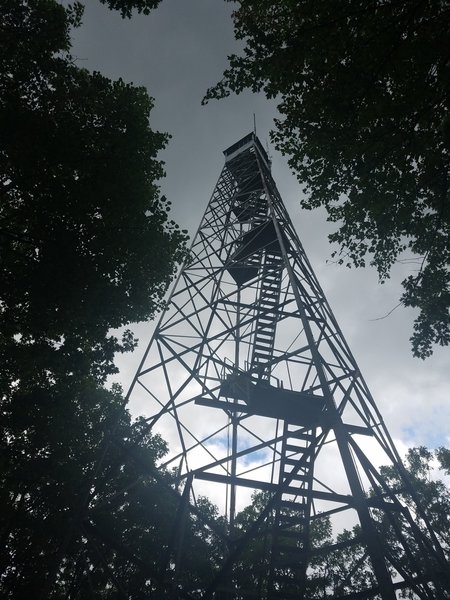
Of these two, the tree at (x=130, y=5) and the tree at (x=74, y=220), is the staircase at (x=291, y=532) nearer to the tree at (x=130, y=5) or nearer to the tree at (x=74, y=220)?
the tree at (x=74, y=220)

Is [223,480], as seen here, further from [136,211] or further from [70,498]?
[70,498]

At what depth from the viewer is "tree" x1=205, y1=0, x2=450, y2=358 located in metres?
4.53

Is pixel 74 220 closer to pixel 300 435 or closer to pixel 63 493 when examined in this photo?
pixel 300 435

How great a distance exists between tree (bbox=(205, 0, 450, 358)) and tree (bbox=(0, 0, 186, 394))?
3.00 m

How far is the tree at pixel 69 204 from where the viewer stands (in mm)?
7023

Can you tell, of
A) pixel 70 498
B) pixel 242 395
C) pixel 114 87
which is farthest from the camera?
pixel 70 498

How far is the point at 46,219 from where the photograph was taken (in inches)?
283

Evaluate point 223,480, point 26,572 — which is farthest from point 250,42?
point 26,572

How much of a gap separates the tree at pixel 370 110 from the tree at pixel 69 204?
3.00 meters

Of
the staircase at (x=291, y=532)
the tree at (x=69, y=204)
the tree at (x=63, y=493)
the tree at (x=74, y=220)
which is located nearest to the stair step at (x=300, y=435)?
the staircase at (x=291, y=532)

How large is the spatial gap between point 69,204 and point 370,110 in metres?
5.45

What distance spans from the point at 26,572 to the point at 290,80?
56.2 ft

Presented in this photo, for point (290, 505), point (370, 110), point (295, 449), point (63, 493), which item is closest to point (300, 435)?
point (295, 449)

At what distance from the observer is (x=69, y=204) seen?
7.17m
